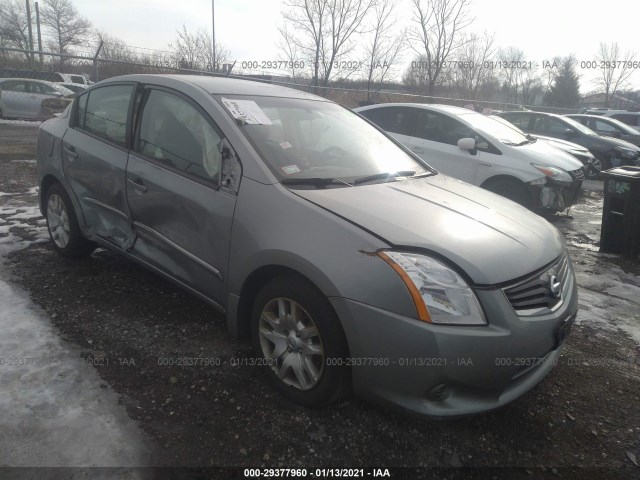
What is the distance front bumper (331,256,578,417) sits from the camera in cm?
191

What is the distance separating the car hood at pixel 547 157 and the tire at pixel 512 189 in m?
0.40

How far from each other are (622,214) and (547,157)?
62.3 inches

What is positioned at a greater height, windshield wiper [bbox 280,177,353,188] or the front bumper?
windshield wiper [bbox 280,177,353,188]

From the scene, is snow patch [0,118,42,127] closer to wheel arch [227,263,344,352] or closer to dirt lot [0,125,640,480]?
dirt lot [0,125,640,480]

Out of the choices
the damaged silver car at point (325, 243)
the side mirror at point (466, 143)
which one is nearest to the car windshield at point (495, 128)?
the side mirror at point (466, 143)

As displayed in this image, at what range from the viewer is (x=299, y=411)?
236 centimetres

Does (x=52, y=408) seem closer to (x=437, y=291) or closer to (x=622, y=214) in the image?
(x=437, y=291)

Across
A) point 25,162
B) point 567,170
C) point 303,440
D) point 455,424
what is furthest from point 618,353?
point 25,162

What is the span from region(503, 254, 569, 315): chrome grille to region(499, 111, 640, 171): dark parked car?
10.1 m

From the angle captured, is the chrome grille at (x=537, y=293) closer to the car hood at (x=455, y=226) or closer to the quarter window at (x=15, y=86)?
the car hood at (x=455, y=226)

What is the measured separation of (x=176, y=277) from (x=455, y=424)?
1.88 metres

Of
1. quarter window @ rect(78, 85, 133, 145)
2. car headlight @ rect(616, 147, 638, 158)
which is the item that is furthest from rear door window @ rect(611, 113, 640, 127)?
quarter window @ rect(78, 85, 133, 145)

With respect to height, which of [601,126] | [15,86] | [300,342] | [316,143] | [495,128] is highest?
[15,86]

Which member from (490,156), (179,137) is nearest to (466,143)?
(490,156)
